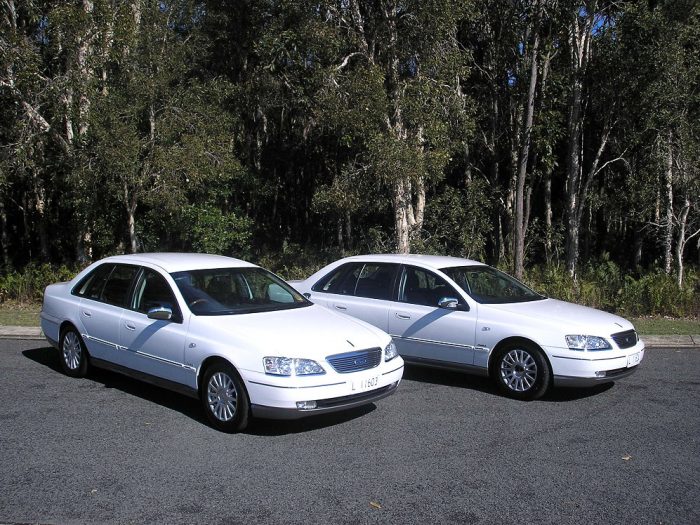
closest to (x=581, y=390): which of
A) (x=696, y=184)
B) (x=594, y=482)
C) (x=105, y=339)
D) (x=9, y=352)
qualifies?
(x=594, y=482)

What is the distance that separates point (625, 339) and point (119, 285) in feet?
19.1

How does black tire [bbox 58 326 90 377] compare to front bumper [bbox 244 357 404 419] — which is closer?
front bumper [bbox 244 357 404 419]

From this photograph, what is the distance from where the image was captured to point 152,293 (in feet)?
23.8

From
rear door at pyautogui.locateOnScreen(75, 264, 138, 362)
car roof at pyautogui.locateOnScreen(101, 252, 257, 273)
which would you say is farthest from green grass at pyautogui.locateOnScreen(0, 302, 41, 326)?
car roof at pyautogui.locateOnScreen(101, 252, 257, 273)

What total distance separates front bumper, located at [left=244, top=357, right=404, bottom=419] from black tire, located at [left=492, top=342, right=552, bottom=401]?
213 centimetres

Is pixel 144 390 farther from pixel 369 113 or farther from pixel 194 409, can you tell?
pixel 369 113

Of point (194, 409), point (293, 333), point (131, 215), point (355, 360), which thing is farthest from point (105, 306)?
point (131, 215)

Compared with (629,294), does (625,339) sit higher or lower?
higher

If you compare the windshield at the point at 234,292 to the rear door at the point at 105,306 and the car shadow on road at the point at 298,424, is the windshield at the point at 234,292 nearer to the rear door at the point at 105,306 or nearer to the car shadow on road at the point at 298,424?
the rear door at the point at 105,306

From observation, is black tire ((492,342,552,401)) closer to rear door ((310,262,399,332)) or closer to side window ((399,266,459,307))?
side window ((399,266,459,307))

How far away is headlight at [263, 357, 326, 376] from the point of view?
5.83 m

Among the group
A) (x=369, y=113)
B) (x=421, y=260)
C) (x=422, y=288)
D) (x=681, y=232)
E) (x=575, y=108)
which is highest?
(x=575, y=108)

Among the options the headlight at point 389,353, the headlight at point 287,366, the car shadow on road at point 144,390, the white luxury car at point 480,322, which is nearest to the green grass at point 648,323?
the car shadow on road at point 144,390

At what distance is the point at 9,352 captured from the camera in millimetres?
→ 10195
